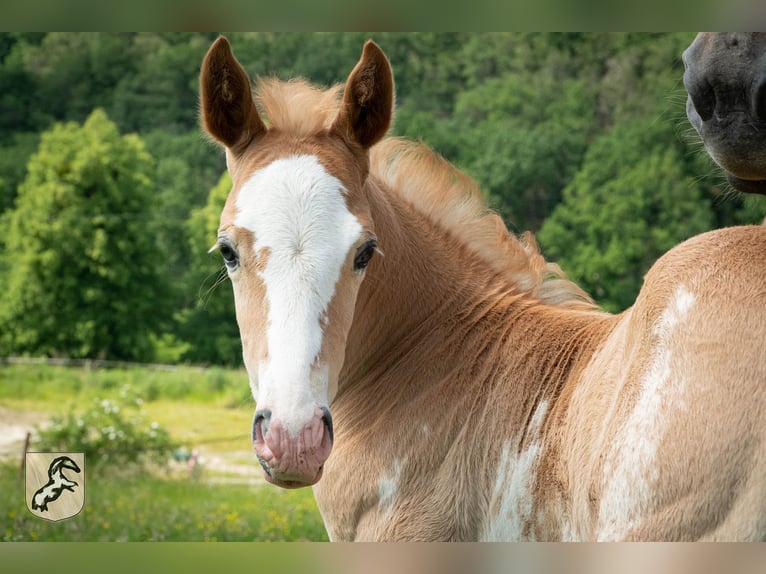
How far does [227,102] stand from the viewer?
2.31m

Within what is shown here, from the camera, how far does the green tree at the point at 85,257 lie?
14.8 metres

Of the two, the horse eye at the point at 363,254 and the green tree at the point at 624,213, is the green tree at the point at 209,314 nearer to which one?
the green tree at the point at 624,213

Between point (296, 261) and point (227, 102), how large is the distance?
1.88 feet

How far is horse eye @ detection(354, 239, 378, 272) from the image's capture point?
2156 millimetres

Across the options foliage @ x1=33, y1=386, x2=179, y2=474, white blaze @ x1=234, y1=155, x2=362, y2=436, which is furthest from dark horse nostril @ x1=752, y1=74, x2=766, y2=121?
foliage @ x1=33, y1=386, x2=179, y2=474

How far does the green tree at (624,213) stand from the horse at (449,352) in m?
9.41

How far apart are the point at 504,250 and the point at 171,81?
15.3m

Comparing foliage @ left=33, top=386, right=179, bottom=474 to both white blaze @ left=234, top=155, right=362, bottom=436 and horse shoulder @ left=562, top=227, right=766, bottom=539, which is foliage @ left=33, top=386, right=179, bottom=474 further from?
horse shoulder @ left=562, top=227, right=766, bottom=539

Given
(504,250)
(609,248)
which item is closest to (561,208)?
(609,248)

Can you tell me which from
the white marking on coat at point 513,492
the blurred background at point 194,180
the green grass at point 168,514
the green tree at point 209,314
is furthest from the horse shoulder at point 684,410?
the green tree at point 209,314

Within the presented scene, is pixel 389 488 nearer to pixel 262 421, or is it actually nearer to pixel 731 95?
pixel 262 421

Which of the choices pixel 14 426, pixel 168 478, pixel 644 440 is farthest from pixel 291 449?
pixel 14 426

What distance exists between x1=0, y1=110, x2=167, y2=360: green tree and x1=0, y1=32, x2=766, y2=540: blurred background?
0.13ft

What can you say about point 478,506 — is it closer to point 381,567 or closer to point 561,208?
point 381,567
